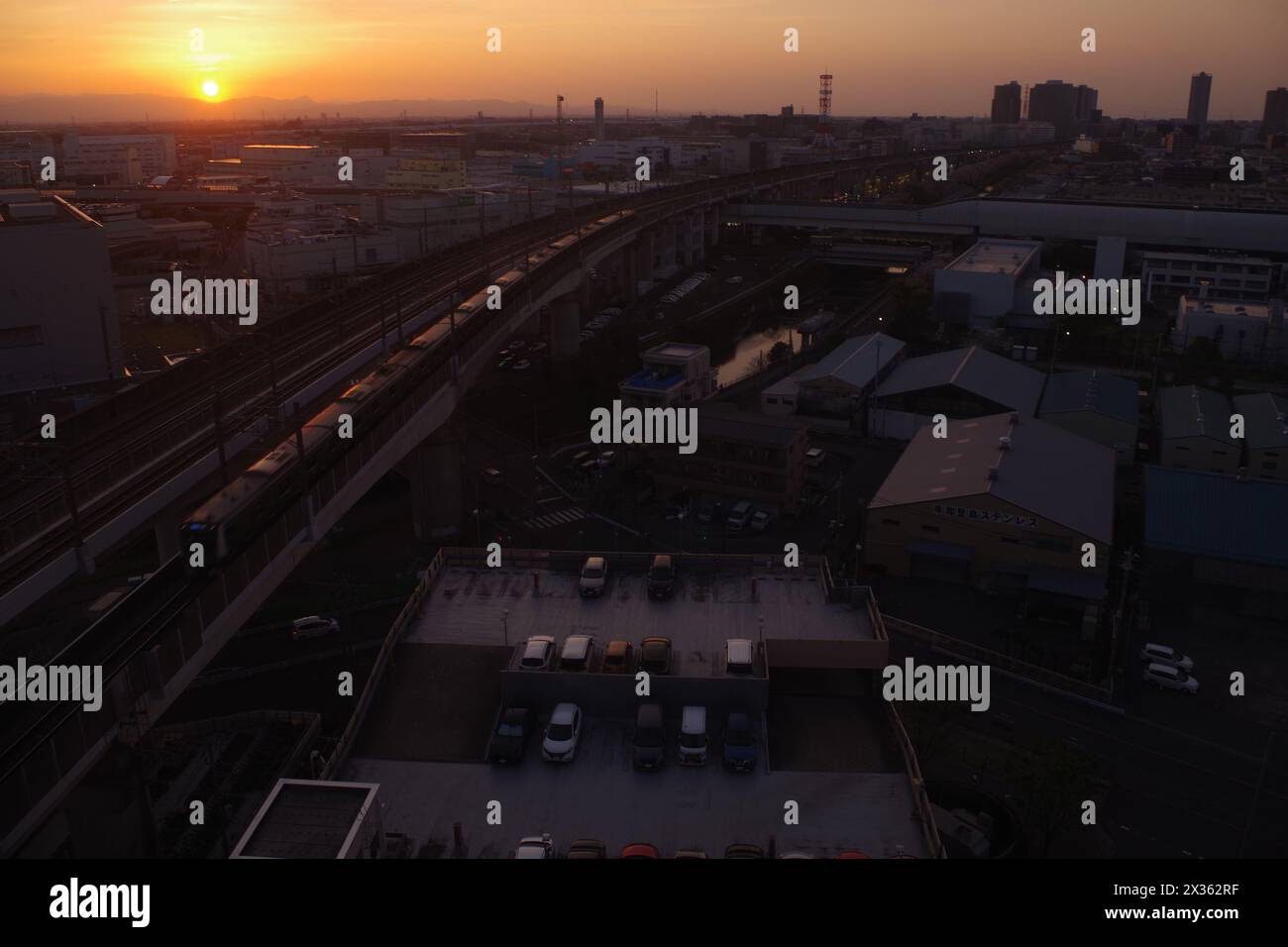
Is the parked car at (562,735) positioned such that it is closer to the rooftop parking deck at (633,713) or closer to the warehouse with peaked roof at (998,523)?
the rooftop parking deck at (633,713)

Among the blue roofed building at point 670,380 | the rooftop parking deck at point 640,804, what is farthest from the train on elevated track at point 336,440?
the blue roofed building at point 670,380

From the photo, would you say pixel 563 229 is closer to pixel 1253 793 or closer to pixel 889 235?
pixel 889 235

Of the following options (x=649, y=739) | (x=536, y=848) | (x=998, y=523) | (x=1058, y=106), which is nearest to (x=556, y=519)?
(x=998, y=523)

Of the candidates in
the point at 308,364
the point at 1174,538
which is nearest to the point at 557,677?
the point at 308,364

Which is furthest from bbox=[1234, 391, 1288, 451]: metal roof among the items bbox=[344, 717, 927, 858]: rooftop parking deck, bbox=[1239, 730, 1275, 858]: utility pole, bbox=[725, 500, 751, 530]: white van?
bbox=[344, 717, 927, 858]: rooftop parking deck

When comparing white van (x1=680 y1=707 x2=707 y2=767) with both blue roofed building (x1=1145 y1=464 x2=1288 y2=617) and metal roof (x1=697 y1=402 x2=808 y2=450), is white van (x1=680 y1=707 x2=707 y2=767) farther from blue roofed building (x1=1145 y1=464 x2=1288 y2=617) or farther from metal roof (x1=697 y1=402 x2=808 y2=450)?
blue roofed building (x1=1145 y1=464 x2=1288 y2=617)

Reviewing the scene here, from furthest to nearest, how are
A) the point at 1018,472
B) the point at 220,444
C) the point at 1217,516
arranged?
the point at 1018,472 → the point at 1217,516 → the point at 220,444

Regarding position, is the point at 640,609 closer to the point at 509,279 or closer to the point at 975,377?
the point at 509,279
